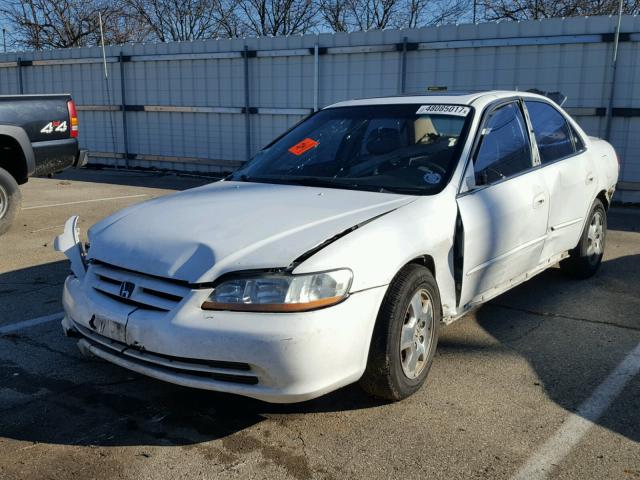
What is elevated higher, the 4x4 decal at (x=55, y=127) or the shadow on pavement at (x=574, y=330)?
the 4x4 decal at (x=55, y=127)

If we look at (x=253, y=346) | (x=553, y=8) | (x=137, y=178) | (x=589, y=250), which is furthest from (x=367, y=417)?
(x=553, y=8)

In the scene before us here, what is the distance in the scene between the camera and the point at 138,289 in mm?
3035

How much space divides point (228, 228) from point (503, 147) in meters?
2.09

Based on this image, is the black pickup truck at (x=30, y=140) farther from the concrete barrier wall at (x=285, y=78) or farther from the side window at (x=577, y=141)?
the side window at (x=577, y=141)

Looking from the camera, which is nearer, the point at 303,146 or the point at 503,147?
the point at 503,147

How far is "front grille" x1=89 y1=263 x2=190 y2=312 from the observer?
293 cm

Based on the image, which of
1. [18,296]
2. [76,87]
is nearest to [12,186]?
[18,296]

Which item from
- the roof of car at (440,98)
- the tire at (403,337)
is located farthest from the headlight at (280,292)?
the roof of car at (440,98)

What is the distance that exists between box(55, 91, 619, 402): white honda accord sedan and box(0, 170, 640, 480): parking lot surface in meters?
0.28

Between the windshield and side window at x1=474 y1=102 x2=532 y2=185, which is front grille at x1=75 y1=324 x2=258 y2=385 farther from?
side window at x1=474 y1=102 x2=532 y2=185

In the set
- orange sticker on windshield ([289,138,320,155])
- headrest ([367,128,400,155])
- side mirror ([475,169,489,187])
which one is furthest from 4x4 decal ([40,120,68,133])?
side mirror ([475,169,489,187])

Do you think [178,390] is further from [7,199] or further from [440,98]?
[7,199]

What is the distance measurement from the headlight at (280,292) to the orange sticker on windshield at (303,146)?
1748 millimetres

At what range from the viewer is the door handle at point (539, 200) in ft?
14.4
